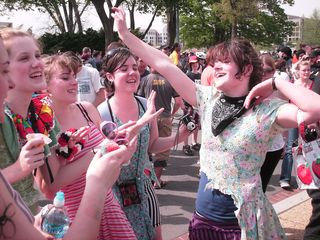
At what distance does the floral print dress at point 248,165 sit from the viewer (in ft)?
7.71

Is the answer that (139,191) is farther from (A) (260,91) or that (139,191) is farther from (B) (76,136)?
(A) (260,91)

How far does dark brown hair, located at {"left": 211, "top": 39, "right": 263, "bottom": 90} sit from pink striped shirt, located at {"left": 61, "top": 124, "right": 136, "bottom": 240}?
41.9 inches

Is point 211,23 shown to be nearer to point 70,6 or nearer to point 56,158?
point 70,6

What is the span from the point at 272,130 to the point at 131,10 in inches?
1394

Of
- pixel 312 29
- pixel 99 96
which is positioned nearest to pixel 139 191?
pixel 99 96

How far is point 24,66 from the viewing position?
7.07 ft

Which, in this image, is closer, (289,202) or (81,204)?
(81,204)

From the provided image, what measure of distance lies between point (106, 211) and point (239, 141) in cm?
94

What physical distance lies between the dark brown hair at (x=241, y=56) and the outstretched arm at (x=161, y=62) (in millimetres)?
254

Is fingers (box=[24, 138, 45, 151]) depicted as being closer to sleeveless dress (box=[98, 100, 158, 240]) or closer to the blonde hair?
the blonde hair

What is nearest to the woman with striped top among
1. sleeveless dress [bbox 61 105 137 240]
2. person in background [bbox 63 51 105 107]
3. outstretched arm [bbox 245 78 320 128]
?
sleeveless dress [bbox 61 105 137 240]

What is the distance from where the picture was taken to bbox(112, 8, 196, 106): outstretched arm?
272cm

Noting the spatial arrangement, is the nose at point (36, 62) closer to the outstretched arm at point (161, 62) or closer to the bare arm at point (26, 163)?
the bare arm at point (26, 163)

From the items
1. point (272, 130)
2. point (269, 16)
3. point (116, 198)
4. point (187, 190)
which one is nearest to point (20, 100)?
point (116, 198)
